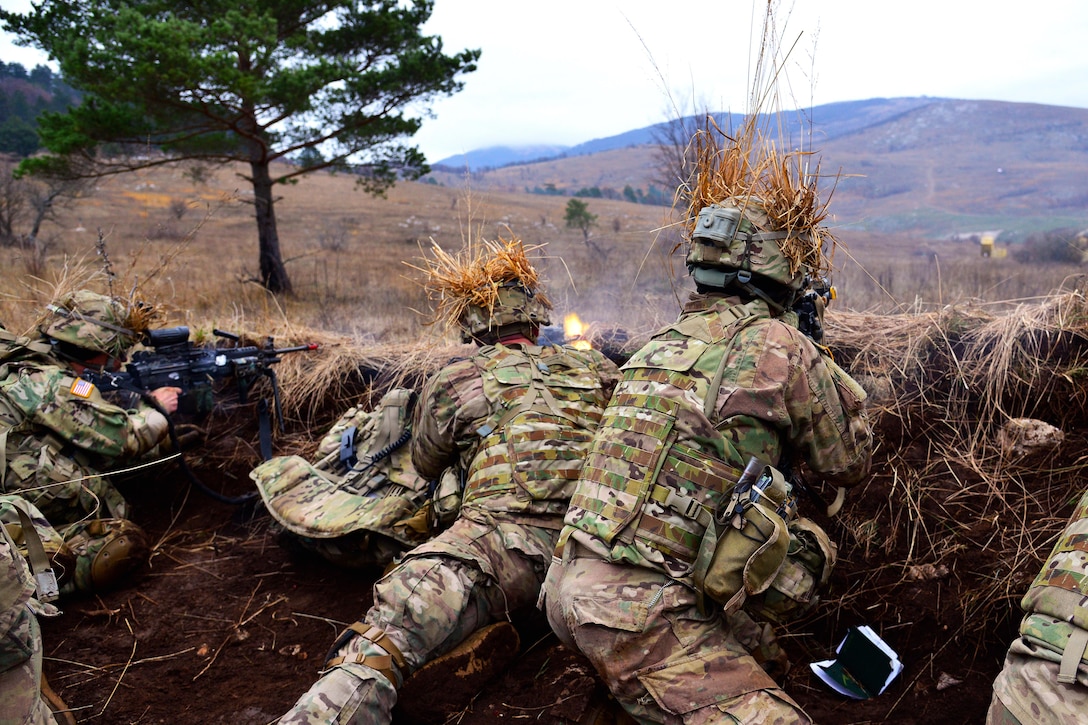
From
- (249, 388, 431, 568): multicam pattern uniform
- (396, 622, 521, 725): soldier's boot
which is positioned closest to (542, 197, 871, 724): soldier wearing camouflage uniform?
(396, 622, 521, 725): soldier's boot

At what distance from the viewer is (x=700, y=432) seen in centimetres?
231

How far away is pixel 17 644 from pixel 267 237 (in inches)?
429

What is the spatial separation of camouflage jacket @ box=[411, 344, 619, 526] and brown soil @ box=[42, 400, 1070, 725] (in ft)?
2.06

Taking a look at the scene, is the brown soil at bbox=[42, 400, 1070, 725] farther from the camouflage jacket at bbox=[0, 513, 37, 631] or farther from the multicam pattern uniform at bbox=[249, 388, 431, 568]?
the camouflage jacket at bbox=[0, 513, 37, 631]

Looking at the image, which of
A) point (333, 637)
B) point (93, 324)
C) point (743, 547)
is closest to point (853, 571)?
point (743, 547)

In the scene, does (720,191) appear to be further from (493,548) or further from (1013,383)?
(1013,383)

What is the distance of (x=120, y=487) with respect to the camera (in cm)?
557

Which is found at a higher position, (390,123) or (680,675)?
(390,123)

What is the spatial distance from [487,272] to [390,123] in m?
8.66

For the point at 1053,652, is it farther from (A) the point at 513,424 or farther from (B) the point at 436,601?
(A) the point at 513,424

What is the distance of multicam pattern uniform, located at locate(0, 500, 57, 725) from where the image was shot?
220cm

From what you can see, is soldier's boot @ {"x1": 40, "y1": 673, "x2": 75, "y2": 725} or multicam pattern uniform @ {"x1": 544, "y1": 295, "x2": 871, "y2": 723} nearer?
→ multicam pattern uniform @ {"x1": 544, "y1": 295, "x2": 871, "y2": 723}

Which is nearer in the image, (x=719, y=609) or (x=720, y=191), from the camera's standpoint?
(x=719, y=609)

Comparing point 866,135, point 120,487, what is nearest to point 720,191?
point 120,487
